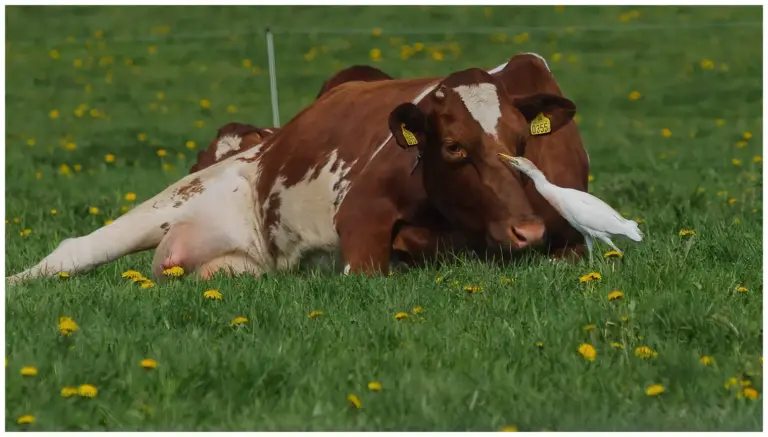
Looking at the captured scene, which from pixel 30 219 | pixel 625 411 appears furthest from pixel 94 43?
pixel 625 411

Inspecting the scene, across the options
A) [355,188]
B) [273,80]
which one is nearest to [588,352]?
[355,188]

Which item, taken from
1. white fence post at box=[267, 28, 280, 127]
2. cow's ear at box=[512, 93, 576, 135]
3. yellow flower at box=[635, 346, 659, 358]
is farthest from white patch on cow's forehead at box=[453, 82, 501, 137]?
white fence post at box=[267, 28, 280, 127]

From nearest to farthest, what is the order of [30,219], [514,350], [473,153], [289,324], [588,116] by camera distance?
[514,350] < [289,324] < [473,153] < [30,219] < [588,116]

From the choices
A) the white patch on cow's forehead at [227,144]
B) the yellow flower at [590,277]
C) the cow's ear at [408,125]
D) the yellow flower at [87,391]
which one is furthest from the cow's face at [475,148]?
the yellow flower at [87,391]

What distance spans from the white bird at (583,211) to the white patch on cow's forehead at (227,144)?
9.88 feet

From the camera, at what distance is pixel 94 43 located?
70.4ft

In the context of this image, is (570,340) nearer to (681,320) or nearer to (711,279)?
(681,320)

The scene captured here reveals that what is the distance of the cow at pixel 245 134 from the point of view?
974 cm

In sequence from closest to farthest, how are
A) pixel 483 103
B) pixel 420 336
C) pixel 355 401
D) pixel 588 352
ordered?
pixel 355 401, pixel 588 352, pixel 420 336, pixel 483 103

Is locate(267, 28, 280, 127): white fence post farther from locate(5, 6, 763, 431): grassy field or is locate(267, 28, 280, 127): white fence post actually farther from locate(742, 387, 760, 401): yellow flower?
locate(742, 387, 760, 401): yellow flower

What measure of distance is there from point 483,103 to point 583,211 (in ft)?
2.53

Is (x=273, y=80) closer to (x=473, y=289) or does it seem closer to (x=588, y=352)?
(x=473, y=289)

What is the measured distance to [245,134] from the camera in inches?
392

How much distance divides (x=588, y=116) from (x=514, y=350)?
12441 mm
